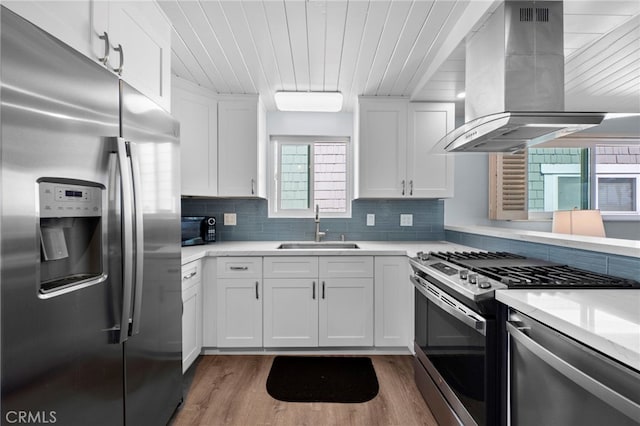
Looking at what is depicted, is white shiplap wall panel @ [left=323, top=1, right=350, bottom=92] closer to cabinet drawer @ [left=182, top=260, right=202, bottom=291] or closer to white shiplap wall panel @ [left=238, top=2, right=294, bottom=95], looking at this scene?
white shiplap wall panel @ [left=238, top=2, right=294, bottom=95]

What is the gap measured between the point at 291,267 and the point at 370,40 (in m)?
1.72

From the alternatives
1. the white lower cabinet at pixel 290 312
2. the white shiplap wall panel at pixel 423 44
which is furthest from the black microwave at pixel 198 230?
the white shiplap wall panel at pixel 423 44

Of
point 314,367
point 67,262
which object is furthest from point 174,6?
point 314,367

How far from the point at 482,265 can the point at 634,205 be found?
3572 mm

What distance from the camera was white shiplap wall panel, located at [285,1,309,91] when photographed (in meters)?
1.63

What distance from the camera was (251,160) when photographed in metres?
2.79

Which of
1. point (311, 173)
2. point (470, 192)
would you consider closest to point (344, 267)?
point (311, 173)

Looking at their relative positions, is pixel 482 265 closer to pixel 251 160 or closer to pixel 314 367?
pixel 314 367

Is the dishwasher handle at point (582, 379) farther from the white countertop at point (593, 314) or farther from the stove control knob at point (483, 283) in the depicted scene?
the stove control knob at point (483, 283)

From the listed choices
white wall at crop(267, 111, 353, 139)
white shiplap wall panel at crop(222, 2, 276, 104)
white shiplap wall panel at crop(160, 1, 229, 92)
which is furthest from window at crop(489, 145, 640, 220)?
white shiplap wall panel at crop(160, 1, 229, 92)

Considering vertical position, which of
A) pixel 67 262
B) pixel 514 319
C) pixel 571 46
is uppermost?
pixel 571 46

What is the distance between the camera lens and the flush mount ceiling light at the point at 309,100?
256 cm

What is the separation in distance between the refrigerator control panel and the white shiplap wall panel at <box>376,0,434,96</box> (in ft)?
5.61

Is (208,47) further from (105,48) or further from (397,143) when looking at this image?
(397,143)
